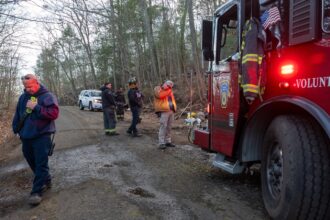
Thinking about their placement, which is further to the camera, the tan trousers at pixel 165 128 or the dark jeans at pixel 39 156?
the tan trousers at pixel 165 128

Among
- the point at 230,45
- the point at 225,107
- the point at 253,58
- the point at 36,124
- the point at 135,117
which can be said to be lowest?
the point at 135,117

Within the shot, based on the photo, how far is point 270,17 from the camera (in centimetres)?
454

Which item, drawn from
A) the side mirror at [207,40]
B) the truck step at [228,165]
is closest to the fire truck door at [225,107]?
the truck step at [228,165]

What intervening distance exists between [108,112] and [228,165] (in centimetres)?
852

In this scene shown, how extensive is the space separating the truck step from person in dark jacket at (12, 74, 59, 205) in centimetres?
264

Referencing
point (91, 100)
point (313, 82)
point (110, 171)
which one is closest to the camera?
point (313, 82)

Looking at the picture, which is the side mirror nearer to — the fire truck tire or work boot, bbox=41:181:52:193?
the fire truck tire

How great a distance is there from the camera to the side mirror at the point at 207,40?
20.7ft

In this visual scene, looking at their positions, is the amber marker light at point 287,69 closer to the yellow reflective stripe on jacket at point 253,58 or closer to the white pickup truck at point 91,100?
the yellow reflective stripe on jacket at point 253,58

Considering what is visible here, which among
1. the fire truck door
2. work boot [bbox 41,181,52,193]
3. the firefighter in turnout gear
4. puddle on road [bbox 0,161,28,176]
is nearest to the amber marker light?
the firefighter in turnout gear

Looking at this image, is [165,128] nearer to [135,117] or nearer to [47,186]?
[135,117]

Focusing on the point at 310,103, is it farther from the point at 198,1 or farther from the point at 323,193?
the point at 198,1

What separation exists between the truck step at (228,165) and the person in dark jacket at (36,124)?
264 cm

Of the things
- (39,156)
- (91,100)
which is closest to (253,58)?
(39,156)
